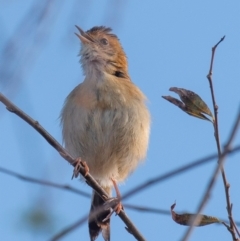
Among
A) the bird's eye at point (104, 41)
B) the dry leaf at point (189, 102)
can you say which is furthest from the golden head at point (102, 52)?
the dry leaf at point (189, 102)

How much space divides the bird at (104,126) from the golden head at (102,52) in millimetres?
15

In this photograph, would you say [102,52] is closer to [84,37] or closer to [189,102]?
[84,37]

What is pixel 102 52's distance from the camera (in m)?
6.38

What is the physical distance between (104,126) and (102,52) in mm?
1175

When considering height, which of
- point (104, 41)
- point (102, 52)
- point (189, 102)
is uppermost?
point (104, 41)

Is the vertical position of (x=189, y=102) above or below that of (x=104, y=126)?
below

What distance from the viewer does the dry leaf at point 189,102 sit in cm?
346

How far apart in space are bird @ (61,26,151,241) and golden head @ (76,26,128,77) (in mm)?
15

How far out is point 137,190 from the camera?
1.60 metres

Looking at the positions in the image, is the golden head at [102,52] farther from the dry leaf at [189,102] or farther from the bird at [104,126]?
the dry leaf at [189,102]

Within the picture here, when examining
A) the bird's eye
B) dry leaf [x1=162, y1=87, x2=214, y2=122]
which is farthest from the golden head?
dry leaf [x1=162, y1=87, x2=214, y2=122]

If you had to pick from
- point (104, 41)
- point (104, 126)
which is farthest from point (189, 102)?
point (104, 41)

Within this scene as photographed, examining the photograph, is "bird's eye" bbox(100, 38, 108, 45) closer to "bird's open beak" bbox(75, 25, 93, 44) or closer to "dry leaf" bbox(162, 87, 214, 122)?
"bird's open beak" bbox(75, 25, 93, 44)

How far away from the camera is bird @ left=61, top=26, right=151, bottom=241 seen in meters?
5.49
